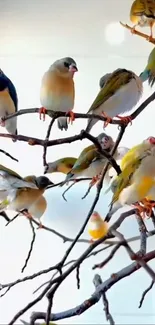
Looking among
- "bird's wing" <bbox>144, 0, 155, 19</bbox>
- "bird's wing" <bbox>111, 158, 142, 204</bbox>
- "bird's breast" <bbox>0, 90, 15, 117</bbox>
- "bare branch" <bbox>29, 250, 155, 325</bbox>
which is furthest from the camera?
"bird's wing" <bbox>144, 0, 155, 19</bbox>

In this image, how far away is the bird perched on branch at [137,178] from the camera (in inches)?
26.0

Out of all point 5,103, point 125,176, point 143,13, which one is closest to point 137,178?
point 125,176

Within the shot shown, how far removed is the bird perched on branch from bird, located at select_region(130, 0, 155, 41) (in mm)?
299

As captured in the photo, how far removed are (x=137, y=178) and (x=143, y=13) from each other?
388 millimetres

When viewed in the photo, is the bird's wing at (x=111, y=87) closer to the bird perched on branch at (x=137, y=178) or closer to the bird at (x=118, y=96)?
the bird at (x=118, y=96)

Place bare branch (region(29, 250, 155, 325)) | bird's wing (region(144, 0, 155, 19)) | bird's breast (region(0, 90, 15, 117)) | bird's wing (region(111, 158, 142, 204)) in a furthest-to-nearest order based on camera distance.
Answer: bird's wing (region(144, 0, 155, 19)) → bird's breast (region(0, 90, 15, 117)) → bird's wing (region(111, 158, 142, 204)) → bare branch (region(29, 250, 155, 325))

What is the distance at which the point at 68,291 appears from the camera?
3.34 ft

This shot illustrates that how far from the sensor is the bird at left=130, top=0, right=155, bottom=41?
0.91 meters

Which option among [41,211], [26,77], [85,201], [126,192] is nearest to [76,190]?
[85,201]

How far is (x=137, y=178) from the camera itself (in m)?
0.66

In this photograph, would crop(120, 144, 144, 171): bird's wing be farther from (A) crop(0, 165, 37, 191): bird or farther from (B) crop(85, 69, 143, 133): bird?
(A) crop(0, 165, 37, 191): bird

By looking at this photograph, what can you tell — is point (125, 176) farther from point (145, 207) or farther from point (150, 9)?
point (150, 9)

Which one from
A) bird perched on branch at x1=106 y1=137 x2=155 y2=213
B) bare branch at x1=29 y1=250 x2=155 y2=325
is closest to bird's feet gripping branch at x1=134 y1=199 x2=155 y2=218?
bird perched on branch at x1=106 y1=137 x2=155 y2=213

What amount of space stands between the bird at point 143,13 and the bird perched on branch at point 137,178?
0.98ft
